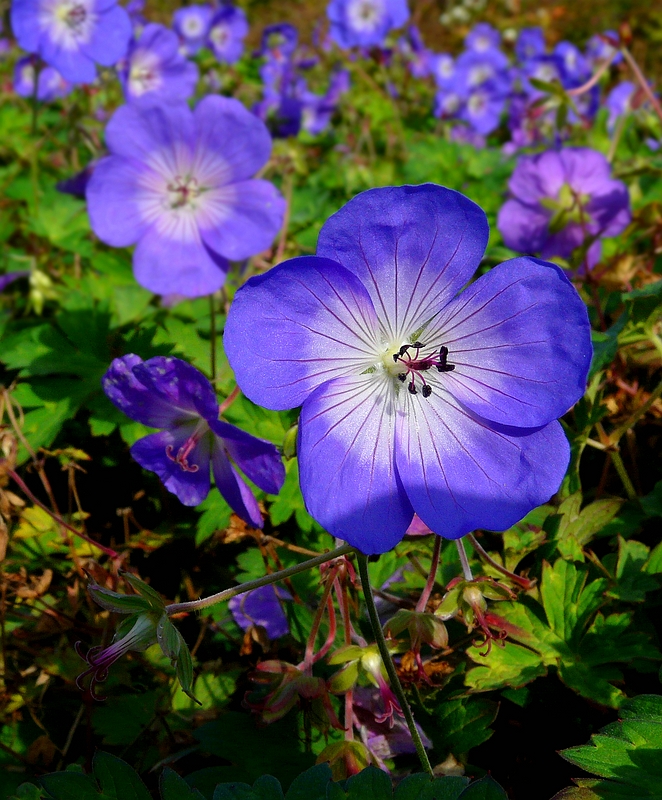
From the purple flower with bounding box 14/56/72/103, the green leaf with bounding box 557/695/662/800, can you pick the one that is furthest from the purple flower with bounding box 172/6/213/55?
the green leaf with bounding box 557/695/662/800

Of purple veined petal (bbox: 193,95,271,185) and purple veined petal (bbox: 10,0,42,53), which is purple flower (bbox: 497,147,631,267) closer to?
purple veined petal (bbox: 193,95,271,185)

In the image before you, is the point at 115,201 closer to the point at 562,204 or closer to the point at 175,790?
the point at 562,204

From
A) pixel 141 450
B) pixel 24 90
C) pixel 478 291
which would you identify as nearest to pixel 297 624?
pixel 141 450

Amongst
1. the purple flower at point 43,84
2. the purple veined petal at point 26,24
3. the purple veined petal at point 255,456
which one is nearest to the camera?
the purple veined petal at point 255,456

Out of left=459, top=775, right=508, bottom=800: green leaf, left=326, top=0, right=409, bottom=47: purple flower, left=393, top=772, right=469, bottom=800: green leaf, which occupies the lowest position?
left=459, top=775, right=508, bottom=800: green leaf

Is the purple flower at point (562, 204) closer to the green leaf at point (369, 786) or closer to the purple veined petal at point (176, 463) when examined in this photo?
the purple veined petal at point (176, 463)

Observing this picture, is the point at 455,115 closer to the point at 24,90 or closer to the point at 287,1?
the point at 24,90

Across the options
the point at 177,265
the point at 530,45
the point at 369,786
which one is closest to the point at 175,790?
the point at 369,786

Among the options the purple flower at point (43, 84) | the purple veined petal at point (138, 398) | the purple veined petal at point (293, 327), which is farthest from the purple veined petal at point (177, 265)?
the purple flower at point (43, 84)
